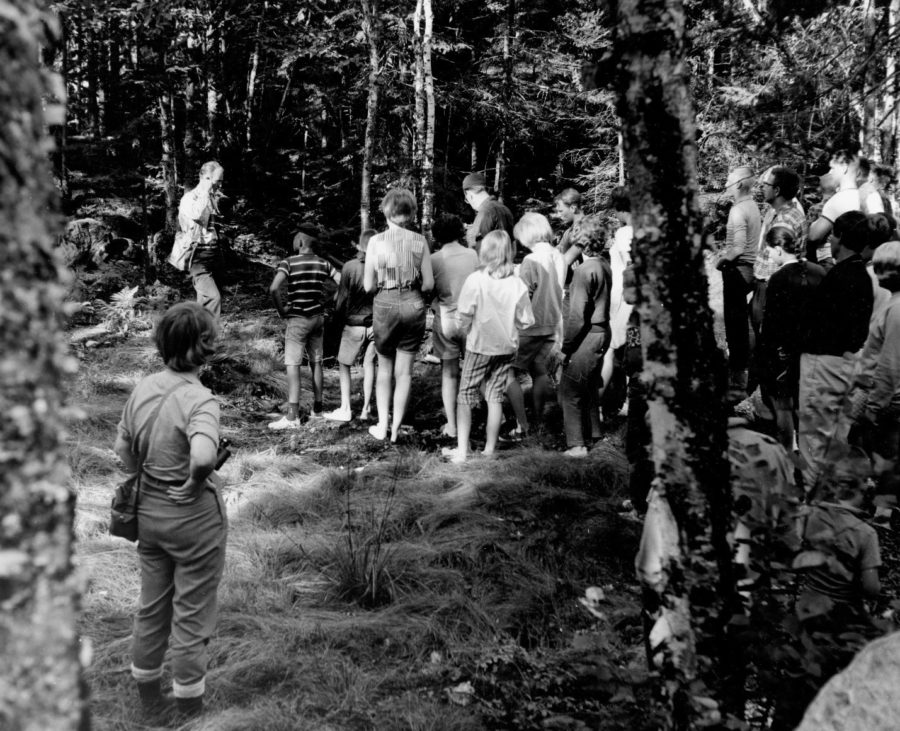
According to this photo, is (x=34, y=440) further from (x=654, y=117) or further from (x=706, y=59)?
(x=706, y=59)

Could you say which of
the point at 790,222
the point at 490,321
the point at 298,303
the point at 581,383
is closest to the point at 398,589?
the point at 490,321

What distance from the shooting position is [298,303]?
7680mm

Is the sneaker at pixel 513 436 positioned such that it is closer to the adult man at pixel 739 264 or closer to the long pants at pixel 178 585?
the adult man at pixel 739 264

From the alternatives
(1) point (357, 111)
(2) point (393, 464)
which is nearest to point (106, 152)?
(1) point (357, 111)

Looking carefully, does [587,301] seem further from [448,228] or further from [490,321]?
[448,228]

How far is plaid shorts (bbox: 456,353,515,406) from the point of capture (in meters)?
6.56

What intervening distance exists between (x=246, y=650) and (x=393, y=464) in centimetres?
283

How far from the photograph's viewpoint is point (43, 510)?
103cm

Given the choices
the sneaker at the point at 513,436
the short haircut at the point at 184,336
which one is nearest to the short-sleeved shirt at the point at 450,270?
the sneaker at the point at 513,436

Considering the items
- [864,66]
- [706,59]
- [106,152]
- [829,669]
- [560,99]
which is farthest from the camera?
[560,99]

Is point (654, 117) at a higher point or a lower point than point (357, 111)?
lower

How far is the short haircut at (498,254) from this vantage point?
20.9 ft

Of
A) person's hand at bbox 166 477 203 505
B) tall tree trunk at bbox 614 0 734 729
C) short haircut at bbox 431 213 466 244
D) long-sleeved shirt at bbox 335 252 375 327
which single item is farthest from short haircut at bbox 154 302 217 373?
long-sleeved shirt at bbox 335 252 375 327

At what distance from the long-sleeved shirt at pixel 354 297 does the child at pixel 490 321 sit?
61.2 inches
